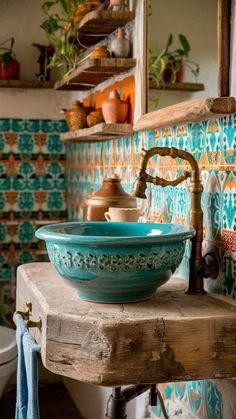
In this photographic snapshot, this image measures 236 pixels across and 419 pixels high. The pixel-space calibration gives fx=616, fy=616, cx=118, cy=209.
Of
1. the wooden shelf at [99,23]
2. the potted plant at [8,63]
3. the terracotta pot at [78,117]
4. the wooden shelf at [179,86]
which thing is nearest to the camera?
the wooden shelf at [179,86]

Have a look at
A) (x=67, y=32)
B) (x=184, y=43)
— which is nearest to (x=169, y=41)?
(x=184, y=43)

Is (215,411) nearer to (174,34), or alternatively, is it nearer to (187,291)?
(187,291)

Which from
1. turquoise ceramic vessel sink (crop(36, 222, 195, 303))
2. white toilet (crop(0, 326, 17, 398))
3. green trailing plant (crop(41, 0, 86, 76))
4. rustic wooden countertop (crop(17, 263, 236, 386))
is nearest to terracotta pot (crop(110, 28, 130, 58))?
green trailing plant (crop(41, 0, 86, 76))

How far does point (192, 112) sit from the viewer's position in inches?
57.4

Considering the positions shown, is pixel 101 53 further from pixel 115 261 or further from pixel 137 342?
pixel 137 342

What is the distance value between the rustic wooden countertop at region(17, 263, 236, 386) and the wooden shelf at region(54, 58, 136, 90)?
1.09m

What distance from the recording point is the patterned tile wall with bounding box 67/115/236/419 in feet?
4.75

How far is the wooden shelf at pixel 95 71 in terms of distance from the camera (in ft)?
7.11

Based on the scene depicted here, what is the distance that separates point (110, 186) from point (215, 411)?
0.82m

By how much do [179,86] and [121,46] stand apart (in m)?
0.46

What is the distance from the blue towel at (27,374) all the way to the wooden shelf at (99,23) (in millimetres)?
1114

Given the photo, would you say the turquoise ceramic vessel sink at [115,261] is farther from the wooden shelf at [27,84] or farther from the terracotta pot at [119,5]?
the wooden shelf at [27,84]

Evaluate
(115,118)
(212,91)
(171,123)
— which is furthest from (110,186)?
(212,91)

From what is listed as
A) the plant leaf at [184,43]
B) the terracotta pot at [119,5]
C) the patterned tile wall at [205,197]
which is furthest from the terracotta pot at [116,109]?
the plant leaf at [184,43]
